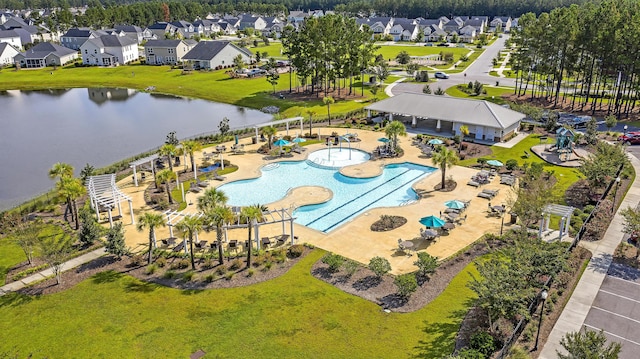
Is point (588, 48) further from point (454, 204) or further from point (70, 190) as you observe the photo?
point (70, 190)

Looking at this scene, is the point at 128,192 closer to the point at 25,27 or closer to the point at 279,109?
the point at 279,109

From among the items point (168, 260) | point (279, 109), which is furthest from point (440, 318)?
point (279, 109)

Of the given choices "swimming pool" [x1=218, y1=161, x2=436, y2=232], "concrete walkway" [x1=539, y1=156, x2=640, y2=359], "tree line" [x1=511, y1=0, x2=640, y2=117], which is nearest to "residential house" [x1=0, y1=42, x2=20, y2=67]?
"swimming pool" [x1=218, y1=161, x2=436, y2=232]

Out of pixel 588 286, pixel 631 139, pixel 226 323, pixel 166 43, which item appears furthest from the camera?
pixel 166 43

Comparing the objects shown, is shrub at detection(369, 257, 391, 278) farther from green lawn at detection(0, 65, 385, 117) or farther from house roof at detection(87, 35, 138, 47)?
house roof at detection(87, 35, 138, 47)

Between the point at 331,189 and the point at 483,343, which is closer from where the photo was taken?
the point at 483,343

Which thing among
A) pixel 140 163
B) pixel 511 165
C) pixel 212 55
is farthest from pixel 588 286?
pixel 212 55
